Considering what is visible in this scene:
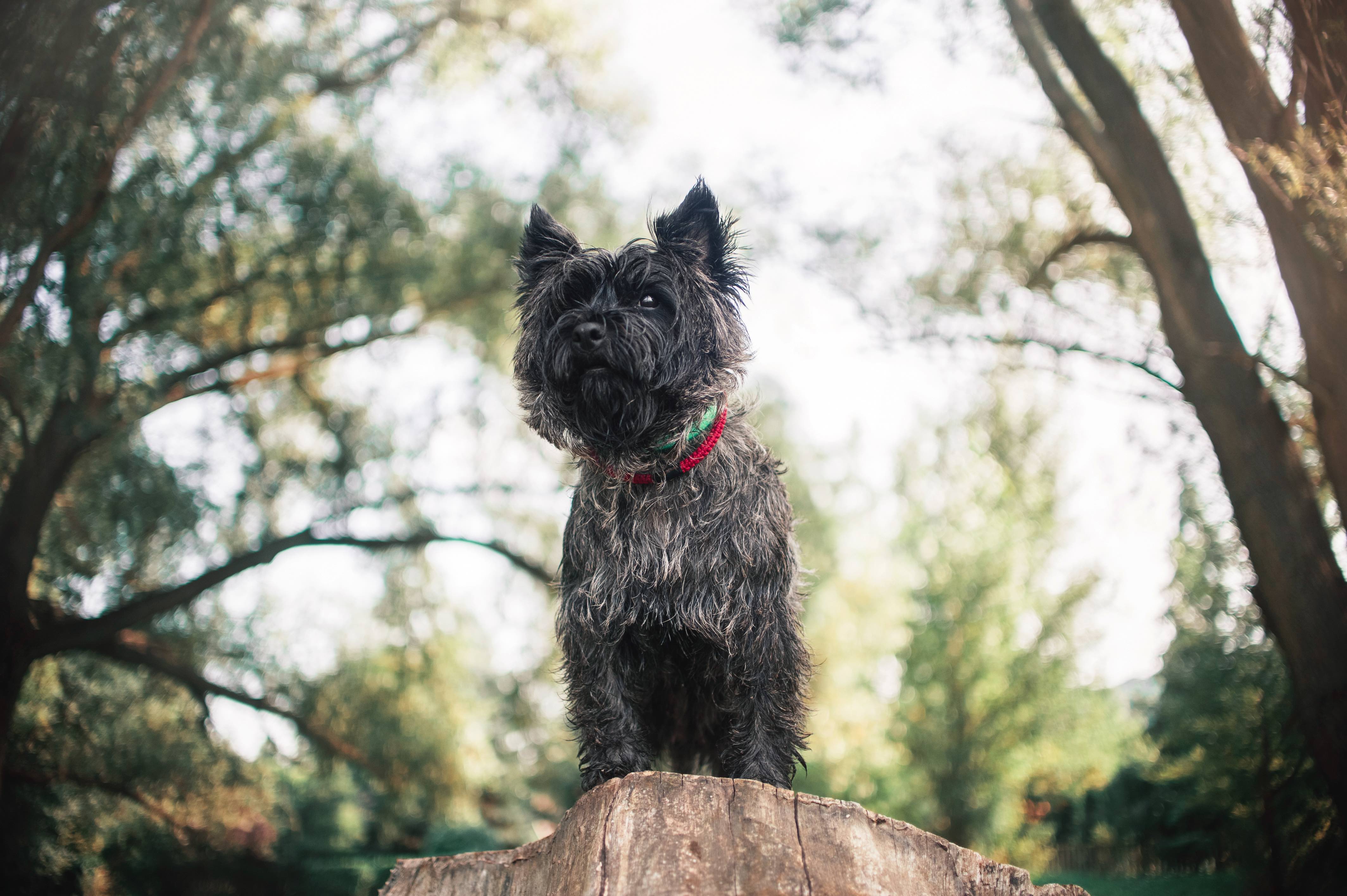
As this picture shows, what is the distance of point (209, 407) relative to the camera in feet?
29.7

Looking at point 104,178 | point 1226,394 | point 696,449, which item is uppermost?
point 104,178

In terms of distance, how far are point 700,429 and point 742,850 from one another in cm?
139

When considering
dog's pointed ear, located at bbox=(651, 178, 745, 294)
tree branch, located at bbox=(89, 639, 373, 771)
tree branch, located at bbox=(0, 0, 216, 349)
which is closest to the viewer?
dog's pointed ear, located at bbox=(651, 178, 745, 294)

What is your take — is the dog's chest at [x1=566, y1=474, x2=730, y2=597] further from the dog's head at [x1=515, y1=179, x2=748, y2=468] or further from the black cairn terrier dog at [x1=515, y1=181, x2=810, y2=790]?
the dog's head at [x1=515, y1=179, x2=748, y2=468]

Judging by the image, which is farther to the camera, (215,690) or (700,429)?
(215,690)

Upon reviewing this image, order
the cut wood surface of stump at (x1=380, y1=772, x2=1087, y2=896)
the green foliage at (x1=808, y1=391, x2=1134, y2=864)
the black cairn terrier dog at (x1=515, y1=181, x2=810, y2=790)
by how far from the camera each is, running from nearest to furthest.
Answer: the cut wood surface of stump at (x1=380, y1=772, x2=1087, y2=896), the black cairn terrier dog at (x1=515, y1=181, x2=810, y2=790), the green foliage at (x1=808, y1=391, x2=1134, y2=864)

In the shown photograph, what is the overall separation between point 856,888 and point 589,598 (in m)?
1.28

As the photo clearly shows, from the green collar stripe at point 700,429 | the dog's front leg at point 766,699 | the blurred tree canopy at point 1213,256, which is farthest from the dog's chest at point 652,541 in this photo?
the blurred tree canopy at point 1213,256

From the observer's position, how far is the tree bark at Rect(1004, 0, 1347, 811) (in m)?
4.50

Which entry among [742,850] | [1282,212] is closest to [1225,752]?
[1282,212]

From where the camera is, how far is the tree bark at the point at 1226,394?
177 inches

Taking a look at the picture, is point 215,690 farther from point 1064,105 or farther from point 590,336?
point 1064,105

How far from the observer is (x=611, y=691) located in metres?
3.07

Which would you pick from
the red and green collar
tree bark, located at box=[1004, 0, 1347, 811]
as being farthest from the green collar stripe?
tree bark, located at box=[1004, 0, 1347, 811]
